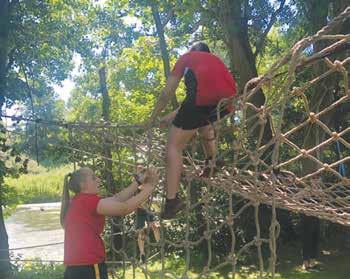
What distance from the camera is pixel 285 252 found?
7.46 m

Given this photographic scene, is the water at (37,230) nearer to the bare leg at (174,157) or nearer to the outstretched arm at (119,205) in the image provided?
the bare leg at (174,157)

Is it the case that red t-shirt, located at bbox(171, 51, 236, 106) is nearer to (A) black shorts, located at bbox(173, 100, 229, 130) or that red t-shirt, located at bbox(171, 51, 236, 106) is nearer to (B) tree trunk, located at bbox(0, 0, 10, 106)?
(A) black shorts, located at bbox(173, 100, 229, 130)

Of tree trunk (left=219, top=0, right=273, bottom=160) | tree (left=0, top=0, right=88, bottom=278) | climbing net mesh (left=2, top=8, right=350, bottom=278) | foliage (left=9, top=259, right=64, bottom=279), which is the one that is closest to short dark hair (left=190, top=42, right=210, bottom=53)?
climbing net mesh (left=2, top=8, right=350, bottom=278)

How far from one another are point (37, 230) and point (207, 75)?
1100cm

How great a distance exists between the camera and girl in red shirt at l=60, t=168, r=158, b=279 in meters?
2.16

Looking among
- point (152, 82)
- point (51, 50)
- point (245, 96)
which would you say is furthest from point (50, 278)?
point (152, 82)

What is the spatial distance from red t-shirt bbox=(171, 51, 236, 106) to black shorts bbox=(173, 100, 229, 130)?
0.03 m

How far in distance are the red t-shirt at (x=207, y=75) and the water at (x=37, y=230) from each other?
615cm

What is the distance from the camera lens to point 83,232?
7.22 feet

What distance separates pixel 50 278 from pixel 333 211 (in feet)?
11.9

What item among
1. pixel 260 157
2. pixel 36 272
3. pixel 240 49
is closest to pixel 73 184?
pixel 260 157

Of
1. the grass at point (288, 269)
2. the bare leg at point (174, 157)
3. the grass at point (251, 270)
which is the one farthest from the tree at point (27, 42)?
the bare leg at point (174, 157)

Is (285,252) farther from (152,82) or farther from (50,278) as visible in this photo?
(152,82)

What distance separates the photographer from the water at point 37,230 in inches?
378
